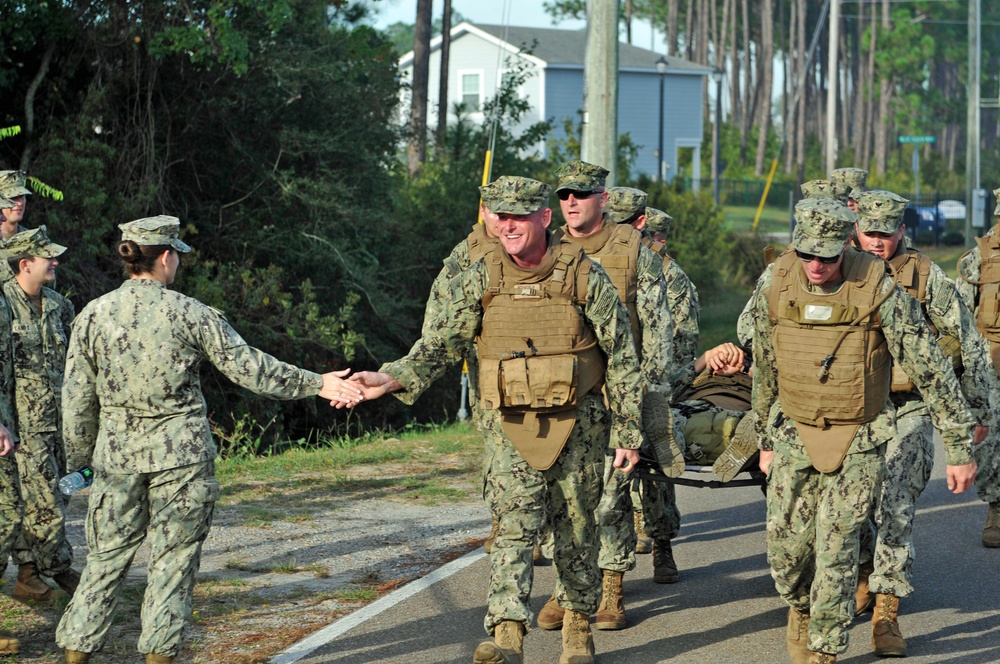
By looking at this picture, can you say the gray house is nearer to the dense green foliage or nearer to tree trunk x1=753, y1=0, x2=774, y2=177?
tree trunk x1=753, y1=0, x2=774, y2=177

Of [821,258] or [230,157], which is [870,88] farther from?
[821,258]

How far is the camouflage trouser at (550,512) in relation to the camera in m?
5.98

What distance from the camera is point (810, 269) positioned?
6.02 m

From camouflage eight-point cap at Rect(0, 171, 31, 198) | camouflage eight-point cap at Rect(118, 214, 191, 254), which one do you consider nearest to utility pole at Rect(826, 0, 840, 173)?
camouflage eight-point cap at Rect(0, 171, 31, 198)

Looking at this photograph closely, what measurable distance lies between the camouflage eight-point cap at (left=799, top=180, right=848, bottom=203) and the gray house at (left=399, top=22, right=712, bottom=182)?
145 ft

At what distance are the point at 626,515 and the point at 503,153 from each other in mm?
15744

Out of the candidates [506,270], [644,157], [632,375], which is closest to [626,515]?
[632,375]

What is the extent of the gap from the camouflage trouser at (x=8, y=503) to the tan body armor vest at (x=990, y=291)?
20.3 ft

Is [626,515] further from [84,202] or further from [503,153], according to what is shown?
[503,153]

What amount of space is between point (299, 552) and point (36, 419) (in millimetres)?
2060

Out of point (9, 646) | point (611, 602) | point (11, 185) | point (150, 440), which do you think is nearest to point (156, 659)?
point (150, 440)

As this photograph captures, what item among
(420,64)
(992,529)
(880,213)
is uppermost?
(420,64)

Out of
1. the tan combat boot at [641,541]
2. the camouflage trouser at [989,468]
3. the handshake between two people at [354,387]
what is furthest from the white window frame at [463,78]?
the handshake between two people at [354,387]

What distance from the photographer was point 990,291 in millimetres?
9211
